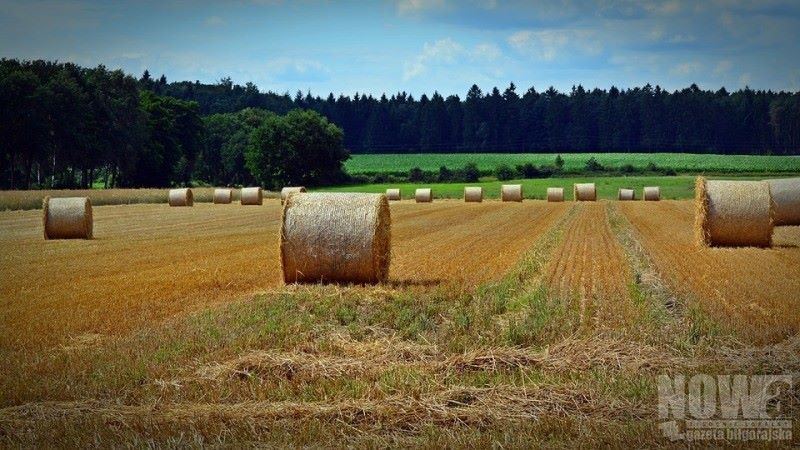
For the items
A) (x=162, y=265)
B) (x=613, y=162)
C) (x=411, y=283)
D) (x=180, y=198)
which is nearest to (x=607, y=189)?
(x=613, y=162)

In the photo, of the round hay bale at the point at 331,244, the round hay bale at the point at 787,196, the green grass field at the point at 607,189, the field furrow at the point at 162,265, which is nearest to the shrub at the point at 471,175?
the green grass field at the point at 607,189

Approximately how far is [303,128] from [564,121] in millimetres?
50179

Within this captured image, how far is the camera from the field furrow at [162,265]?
42.9 ft

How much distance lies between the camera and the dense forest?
69625 mm

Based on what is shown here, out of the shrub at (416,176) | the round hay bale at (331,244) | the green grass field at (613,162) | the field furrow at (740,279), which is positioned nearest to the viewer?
the field furrow at (740,279)

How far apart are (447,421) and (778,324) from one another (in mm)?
5456

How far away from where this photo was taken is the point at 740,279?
16.1m

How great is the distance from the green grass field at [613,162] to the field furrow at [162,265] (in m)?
47.3

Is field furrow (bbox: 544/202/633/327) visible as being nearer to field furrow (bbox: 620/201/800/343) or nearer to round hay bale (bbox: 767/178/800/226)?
Result: field furrow (bbox: 620/201/800/343)

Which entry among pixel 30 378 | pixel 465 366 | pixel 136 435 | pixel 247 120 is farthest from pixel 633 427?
pixel 247 120

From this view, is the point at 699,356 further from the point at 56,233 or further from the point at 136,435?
the point at 56,233

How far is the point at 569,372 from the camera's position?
9719 millimetres

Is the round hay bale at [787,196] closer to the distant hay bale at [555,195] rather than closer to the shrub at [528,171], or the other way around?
the distant hay bale at [555,195]

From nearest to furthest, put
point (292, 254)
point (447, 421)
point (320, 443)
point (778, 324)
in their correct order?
1. point (320, 443)
2. point (447, 421)
3. point (778, 324)
4. point (292, 254)
